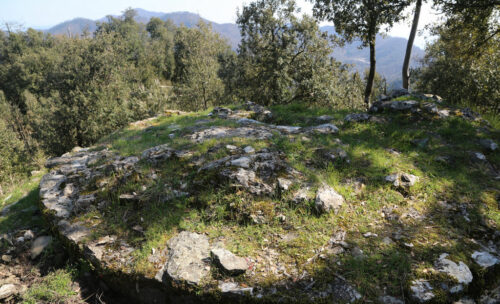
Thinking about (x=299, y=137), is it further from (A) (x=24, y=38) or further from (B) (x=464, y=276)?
(A) (x=24, y=38)

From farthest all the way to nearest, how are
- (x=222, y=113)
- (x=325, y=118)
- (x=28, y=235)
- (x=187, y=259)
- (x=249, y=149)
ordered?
1. (x=222, y=113)
2. (x=325, y=118)
3. (x=249, y=149)
4. (x=28, y=235)
5. (x=187, y=259)

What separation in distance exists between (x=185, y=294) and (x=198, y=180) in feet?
9.21

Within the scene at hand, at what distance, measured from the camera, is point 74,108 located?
22.4 meters

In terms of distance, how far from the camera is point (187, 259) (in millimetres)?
4566

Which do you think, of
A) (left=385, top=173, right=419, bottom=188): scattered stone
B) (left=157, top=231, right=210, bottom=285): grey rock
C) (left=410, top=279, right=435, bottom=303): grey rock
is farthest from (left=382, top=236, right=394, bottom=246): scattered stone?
(left=157, top=231, right=210, bottom=285): grey rock

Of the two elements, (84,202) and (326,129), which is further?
(326,129)

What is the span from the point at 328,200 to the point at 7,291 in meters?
6.54

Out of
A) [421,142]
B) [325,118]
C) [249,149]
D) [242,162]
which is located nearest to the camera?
[242,162]

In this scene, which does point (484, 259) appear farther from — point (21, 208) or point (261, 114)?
point (21, 208)

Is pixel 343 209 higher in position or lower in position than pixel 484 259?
higher

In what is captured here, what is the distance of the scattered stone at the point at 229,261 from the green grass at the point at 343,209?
0.54 feet

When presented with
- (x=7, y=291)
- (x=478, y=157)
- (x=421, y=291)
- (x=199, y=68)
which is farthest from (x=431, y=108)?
(x=199, y=68)

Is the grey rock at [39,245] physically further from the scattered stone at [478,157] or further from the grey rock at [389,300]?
the scattered stone at [478,157]

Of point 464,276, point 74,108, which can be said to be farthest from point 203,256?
point 74,108
